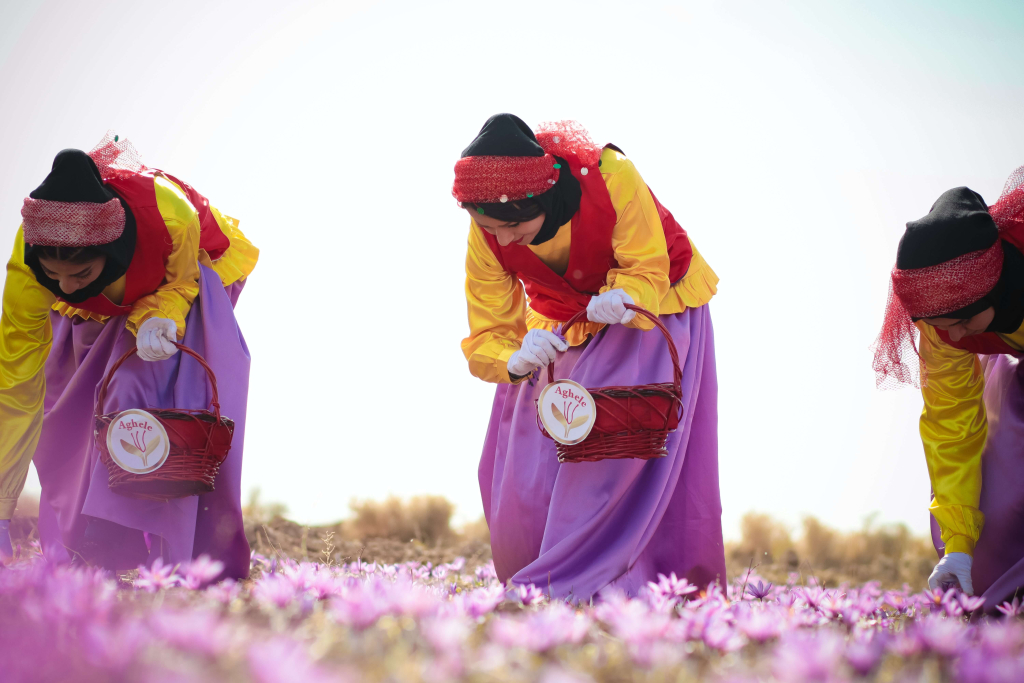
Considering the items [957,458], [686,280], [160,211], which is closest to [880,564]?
[957,458]

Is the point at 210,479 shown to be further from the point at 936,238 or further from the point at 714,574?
the point at 936,238

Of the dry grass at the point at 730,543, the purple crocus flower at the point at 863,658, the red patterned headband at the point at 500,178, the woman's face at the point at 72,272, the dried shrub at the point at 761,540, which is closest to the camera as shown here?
the purple crocus flower at the point at 863,658

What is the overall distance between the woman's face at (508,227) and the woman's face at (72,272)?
1391mm

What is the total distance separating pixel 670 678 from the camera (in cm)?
112

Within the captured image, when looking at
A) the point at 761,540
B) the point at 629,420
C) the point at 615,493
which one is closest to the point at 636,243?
the point at 629,420

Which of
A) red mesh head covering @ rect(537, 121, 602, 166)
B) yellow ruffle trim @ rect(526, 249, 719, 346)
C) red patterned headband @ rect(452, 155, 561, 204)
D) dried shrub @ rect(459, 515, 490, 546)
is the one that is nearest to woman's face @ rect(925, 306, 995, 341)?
yellow ruffle trim @ rect(526, 249, 719, 346)

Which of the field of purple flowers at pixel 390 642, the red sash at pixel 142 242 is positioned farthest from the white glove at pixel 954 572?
the red sash at pixel 142 242

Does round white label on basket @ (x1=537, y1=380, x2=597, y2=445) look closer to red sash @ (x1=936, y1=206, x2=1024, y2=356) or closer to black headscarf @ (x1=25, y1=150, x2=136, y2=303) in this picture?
red sash @ (x1=936, y1=206, x2=1024, y2=356)

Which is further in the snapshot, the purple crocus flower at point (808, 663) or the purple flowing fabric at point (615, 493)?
the purple flowing fabric at point (615, 493)

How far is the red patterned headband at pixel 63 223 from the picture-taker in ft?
8.22

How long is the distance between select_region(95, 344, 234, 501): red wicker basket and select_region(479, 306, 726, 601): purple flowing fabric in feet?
3.53

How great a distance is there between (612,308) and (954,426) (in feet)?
4.65

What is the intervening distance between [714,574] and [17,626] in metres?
2.20

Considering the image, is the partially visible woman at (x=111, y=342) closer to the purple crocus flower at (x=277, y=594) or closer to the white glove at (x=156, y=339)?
the white glove at (x=156, y=339)
